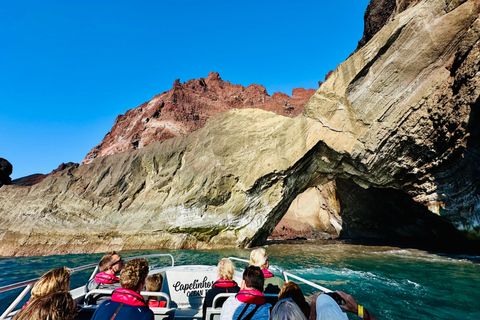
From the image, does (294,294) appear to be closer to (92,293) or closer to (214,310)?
(214,310)

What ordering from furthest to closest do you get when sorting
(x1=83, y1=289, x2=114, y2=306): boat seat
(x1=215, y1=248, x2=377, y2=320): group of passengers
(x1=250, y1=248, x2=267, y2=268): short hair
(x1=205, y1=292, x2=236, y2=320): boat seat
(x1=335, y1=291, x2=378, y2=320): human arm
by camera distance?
(x1=250, y1=248, x2=267, y2=268): short hair → (x1=83, y1=289, x2=114, y2=306): boat seat → (x1=205, y1=292, x2=236, y2=320): boat seat → (x1=335, y1=291, x2=378, y2=320): human arm → (x1=215, y1=248, x2=377, y2=320): group of passengers

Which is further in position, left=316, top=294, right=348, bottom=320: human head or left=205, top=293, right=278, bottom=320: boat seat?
left=205, top=293, right=278, bottom=320: boat seat

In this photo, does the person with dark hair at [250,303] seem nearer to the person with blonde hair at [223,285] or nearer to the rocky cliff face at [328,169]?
the person with blonde hair at [223,285]

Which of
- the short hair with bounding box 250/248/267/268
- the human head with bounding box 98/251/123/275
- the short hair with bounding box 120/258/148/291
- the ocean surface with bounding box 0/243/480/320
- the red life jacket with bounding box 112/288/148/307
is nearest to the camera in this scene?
the red life jacket with bounding box 112/288/148/307

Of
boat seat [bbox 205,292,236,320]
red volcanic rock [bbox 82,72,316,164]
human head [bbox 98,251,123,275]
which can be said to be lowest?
boat seat [bbox 205,292,236,320]

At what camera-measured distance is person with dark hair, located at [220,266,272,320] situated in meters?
2.51

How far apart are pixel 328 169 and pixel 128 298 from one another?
17.7 m

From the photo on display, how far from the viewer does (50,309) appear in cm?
162

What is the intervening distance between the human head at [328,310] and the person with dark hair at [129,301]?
5.11 feet

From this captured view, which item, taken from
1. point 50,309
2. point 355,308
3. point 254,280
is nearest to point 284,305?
point 355,308

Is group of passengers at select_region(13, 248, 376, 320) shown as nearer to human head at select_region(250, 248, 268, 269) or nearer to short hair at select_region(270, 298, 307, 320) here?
short hair at select_region(270, 298, 307, 320)

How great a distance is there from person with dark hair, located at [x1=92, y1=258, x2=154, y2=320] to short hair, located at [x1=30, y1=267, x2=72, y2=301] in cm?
53

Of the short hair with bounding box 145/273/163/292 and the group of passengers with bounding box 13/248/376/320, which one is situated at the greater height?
the group of passengers with bounding box 13/248/376/320

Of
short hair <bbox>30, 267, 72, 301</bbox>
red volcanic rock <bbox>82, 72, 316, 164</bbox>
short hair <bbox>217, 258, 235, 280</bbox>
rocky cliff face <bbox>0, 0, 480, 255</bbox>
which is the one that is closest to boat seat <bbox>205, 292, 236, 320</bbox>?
short hair <bbox>217, 258, 235, 280</bbox>
